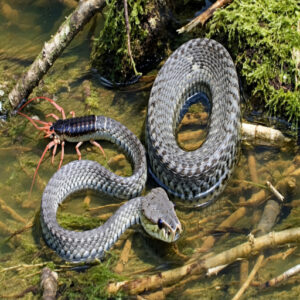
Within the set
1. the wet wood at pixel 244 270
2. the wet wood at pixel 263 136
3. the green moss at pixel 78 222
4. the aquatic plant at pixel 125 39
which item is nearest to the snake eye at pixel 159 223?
the green moss at pixel 78 222

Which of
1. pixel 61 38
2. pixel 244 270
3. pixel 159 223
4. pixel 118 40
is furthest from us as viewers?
pixel 118 40

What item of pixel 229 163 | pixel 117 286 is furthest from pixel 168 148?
pixel 117 286

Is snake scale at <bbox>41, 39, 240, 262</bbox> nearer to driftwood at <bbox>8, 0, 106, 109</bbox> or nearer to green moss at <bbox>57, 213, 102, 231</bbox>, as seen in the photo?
green moss at <bbox>57, 213, 102, 231</bbox>

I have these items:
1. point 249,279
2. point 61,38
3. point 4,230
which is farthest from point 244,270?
point 61,38

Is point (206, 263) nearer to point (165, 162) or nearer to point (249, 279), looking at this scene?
point (249, 279)

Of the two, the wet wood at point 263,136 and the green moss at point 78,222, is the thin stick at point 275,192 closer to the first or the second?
the wet wood at point 263,136

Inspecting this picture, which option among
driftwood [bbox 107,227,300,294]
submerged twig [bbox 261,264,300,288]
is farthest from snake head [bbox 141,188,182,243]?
submerged twig [bbox 261,264,300,288]
